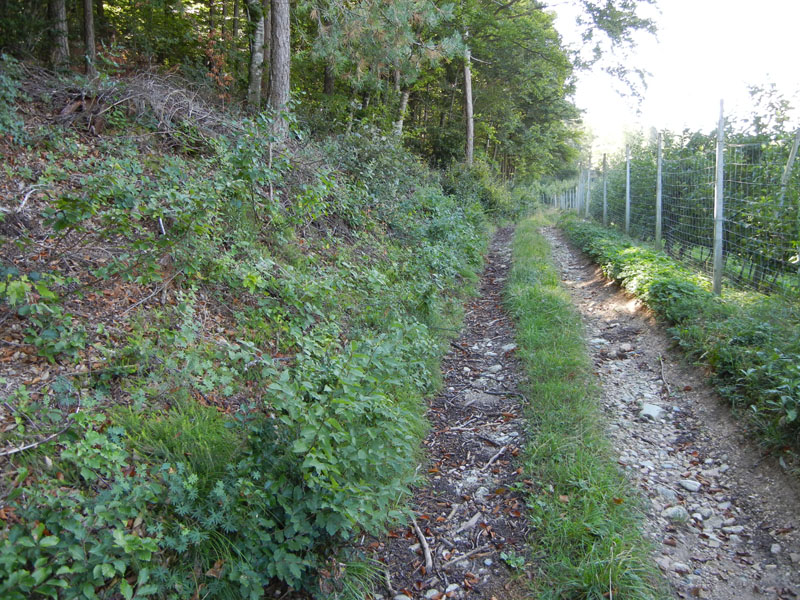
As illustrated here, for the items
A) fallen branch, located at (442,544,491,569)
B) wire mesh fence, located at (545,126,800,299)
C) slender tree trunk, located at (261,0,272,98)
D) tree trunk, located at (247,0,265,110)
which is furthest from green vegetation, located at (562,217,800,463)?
slender tree trunk, located at (261,0,272,98)

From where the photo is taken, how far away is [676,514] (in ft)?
10.3

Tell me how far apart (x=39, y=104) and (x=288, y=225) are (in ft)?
11.8

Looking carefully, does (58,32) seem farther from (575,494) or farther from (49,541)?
(575,494)

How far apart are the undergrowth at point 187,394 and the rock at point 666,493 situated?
1.74m

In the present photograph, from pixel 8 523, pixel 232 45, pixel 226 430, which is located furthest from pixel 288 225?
pixel 232 45

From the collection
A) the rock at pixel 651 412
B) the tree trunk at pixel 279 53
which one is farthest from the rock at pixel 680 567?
the tree trunk at pixel 279 53

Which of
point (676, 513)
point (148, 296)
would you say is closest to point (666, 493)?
point (676, 513)

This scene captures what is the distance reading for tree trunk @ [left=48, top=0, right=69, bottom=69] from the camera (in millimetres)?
8211

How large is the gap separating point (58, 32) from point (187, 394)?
8.44 metres

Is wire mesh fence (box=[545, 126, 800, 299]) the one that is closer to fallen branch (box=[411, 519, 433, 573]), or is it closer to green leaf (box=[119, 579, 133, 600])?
fallen branch (box=[411, 519, 433, 573])

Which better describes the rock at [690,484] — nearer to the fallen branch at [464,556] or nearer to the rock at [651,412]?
the rock at [651,412]

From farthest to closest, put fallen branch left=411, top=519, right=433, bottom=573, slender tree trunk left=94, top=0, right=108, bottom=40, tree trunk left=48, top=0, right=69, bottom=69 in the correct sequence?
1. slender tree trunk left=94, top=0, right=108, bottom=40
2. tree trunk left=48, top=0, right=69, bottom=69
3. fallen branch left=411, top=519, right=433, bottom=573

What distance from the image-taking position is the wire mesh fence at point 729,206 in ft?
Result: 17.4

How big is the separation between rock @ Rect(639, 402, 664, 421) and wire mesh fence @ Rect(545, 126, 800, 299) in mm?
1856
